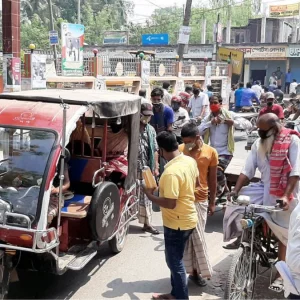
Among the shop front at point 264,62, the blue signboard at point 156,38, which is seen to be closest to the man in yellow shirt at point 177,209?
the shop front at point 264,62

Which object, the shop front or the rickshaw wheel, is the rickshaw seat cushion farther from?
the shop front

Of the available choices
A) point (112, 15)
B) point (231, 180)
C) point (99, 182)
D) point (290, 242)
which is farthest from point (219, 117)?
point (112, 15)

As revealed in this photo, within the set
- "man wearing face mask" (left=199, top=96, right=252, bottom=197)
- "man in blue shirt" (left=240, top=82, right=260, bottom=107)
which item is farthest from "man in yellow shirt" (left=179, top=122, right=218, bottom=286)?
"man in blue shirt" (left=240, top=82, right=260, bottom=107)

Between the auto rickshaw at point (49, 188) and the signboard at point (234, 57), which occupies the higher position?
the signboard at point (234, 57)

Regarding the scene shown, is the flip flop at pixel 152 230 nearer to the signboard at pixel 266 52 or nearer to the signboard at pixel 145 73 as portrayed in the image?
the signboard at pixel 145 73

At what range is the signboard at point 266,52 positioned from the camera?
37.2m

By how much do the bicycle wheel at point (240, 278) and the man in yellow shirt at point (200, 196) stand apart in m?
0.49

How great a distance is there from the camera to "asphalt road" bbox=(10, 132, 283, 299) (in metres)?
4.52

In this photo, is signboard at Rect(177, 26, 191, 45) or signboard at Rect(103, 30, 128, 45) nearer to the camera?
signboard at Rect(177, 26, 191, 45)

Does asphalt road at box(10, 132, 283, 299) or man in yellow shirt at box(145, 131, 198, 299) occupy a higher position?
man in yellow shirt at box(145, 131, 198, 299)

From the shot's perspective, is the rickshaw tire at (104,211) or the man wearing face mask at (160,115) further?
the man wearing face mask at (160,115)

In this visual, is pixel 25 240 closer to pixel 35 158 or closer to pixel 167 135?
pixel 35 158

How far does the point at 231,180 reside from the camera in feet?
21.1

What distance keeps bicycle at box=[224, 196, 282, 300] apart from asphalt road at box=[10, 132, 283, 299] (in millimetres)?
388
